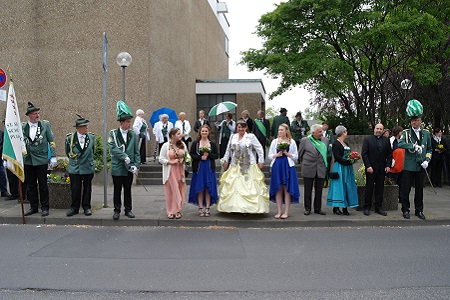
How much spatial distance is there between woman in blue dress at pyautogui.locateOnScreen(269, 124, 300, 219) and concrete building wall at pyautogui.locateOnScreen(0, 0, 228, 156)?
8.93 meters

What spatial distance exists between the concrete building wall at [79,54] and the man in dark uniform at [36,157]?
7662 millimetres

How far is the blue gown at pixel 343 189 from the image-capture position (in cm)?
884

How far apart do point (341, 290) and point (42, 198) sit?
6.49 meters

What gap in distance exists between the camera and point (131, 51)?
1645cm

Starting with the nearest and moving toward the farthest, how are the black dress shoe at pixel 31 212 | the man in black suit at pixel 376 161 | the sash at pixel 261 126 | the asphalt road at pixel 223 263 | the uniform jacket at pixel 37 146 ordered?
the asphalt road at pixel 223 263, the uniform jacket at pixel 37 146, the black dress shoe at pixel 31 212, the man in black suit at pixel 376 161, the sash at pixel 261 126

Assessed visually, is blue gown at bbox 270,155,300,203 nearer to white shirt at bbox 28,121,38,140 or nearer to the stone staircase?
the stone staircase

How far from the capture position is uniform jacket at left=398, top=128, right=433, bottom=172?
8.70 metres

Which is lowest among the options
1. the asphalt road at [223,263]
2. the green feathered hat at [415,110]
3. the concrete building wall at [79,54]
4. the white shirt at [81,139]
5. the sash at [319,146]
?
the asphalt road at [223,263]

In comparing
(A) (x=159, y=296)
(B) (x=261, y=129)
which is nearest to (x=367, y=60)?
(B) (x=261, y=129)

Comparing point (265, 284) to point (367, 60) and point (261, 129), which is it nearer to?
point (261, 129)

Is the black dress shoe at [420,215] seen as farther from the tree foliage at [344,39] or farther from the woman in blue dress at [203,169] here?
the tree foliage at [344,39]

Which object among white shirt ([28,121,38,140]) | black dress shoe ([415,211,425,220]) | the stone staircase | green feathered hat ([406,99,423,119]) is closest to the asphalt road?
black dress shoe ([415,211,425,220])

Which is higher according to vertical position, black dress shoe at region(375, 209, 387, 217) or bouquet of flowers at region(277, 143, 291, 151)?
bouquet of flowers at region(277, 143, 291, 151)

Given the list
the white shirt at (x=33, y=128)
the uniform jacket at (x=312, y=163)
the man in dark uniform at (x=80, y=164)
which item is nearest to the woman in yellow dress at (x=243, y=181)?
the uniform jacket at (x=312, y=163)
